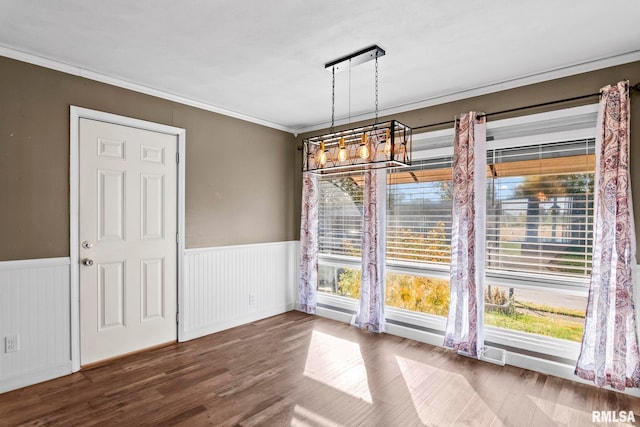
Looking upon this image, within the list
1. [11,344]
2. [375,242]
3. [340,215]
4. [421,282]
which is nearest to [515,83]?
[375,242]

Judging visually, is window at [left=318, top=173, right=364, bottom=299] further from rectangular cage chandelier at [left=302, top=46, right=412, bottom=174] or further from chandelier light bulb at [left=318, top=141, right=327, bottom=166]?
chandelier light bulb at [left=318, top=141, right=327, bottom=166]

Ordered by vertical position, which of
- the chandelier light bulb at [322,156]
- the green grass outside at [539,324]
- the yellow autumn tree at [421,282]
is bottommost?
the green grass outside at [539,324]

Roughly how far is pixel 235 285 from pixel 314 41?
2.95 metres

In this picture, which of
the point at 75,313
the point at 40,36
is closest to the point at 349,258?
the point at 75,313

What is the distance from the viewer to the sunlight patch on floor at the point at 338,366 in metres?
2.85

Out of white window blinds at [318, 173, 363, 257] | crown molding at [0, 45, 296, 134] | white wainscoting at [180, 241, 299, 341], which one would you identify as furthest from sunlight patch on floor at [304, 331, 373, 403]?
crown molding at [0, 45, 296, 134]

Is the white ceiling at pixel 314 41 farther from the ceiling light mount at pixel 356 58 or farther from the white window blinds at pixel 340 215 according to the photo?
the white window blinds at pixel 340 215

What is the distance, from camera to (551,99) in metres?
3.12

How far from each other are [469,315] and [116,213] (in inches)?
135

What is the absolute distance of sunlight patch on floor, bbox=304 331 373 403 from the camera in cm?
285

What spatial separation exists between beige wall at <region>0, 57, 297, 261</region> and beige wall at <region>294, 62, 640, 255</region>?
190cm

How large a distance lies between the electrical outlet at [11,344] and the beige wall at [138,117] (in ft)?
2.01

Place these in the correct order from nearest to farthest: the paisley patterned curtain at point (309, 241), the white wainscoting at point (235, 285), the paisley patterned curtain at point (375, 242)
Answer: the white wainscoting at point (235, 285), the paisley patterned curtain at point (375, 242), the paisley patterned curtain at point (309, 241)

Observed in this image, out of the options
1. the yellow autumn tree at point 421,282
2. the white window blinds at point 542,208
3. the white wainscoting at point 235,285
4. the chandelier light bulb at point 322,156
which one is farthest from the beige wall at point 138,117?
the white window blinds at point 542,208
